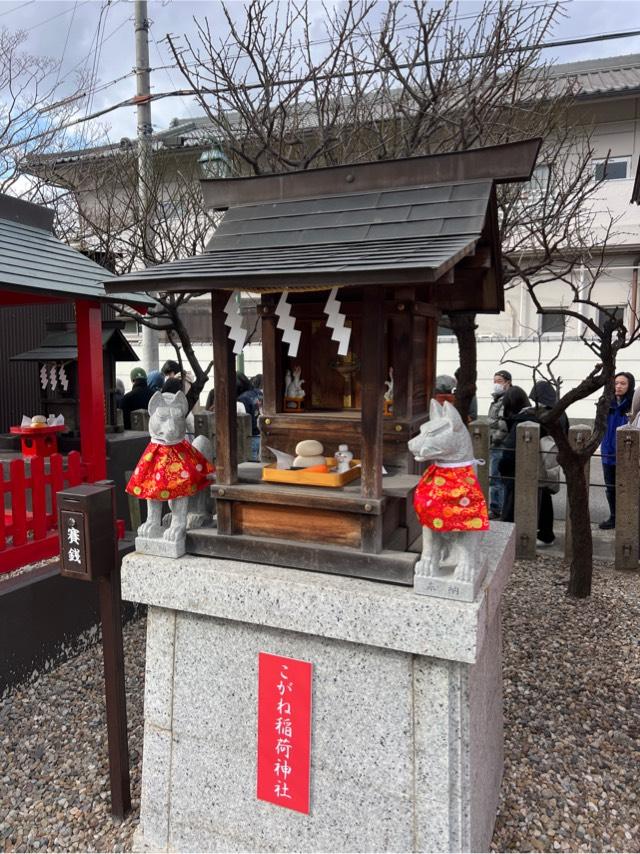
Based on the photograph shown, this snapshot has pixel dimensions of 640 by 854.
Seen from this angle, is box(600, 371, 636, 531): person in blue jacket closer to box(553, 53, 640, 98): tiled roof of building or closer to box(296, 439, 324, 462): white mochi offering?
box(296, 439, 324, 462): white mochi offering

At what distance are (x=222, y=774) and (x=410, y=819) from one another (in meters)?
0.87

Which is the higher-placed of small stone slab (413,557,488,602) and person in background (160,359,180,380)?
person in background (160,359,180,380)

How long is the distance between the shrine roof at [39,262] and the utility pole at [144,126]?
1.73 metres

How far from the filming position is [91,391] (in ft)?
17.7

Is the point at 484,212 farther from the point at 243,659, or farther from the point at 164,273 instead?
the point at 243,659

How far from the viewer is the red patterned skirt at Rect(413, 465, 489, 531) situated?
2.30m

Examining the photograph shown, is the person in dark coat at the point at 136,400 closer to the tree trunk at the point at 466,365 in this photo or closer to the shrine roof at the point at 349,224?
the tree trunk at the point at 466,365

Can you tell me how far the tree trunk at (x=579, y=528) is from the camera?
17.4ft

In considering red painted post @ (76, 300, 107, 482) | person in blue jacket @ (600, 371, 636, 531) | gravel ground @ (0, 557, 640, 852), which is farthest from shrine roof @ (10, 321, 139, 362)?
person in blue jacket @ (600, 371, 636, 531)

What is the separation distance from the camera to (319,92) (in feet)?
20.6

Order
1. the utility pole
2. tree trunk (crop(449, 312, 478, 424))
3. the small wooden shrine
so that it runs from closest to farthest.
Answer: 1. the small wooden shrine
2. tree trunk (crop(449, 312, 478, 424))
3. the utility pole

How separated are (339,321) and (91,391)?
3.59 meters

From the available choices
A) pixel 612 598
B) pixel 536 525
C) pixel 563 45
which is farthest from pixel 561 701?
pixel 563 45

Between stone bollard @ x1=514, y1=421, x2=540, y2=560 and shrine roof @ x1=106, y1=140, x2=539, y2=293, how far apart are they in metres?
3.69
